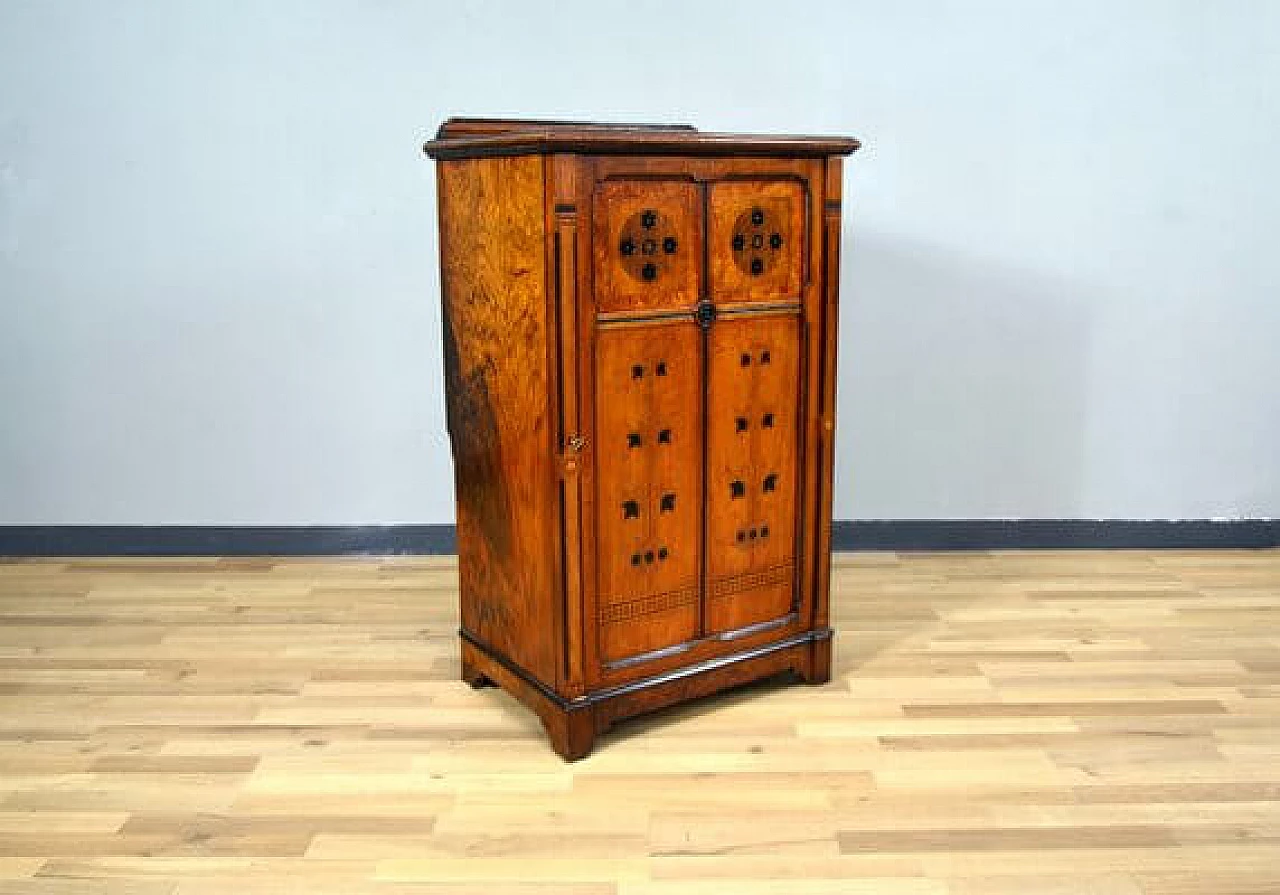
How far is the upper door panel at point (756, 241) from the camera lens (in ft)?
8.11

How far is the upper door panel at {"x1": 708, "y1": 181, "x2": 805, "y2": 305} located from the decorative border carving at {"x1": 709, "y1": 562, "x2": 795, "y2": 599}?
0.57 meters

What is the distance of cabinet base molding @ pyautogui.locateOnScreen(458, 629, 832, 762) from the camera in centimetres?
247

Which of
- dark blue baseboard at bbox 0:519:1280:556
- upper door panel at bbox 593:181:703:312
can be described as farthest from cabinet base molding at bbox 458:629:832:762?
dark blue baseboard at bbox 0:519:1280:556

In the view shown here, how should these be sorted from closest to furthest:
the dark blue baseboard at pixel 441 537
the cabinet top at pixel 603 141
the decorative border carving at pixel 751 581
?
the cabinet top at pixel 603 141 < the decorative border carving at pixel 751 581 < the dark blue baseboard at pixel 441 537

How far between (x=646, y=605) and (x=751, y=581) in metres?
0.27

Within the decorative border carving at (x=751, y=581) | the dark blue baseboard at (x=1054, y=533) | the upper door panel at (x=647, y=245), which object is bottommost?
the dark blue baseboard at (x=1054, y=533)

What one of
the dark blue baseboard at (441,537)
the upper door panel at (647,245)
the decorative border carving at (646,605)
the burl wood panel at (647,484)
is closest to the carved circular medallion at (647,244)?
the upper door panel at (647,245)

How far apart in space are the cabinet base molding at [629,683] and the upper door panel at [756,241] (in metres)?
0.74

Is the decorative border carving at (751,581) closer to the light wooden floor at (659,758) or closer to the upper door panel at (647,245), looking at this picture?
the light wooden floor at (659,758)

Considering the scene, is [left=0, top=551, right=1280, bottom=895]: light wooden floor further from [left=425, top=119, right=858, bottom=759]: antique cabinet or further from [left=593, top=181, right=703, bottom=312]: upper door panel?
[left=593, top=181, right=703, bottom=312]: upper door panel

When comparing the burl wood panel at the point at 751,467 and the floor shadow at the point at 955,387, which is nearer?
the burl wood panel at the point at 751,467

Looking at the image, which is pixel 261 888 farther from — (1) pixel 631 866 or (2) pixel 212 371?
(2) pixel 212 371

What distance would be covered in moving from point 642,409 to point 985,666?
1.05 metres

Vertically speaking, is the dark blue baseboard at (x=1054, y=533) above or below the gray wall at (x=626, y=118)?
below
